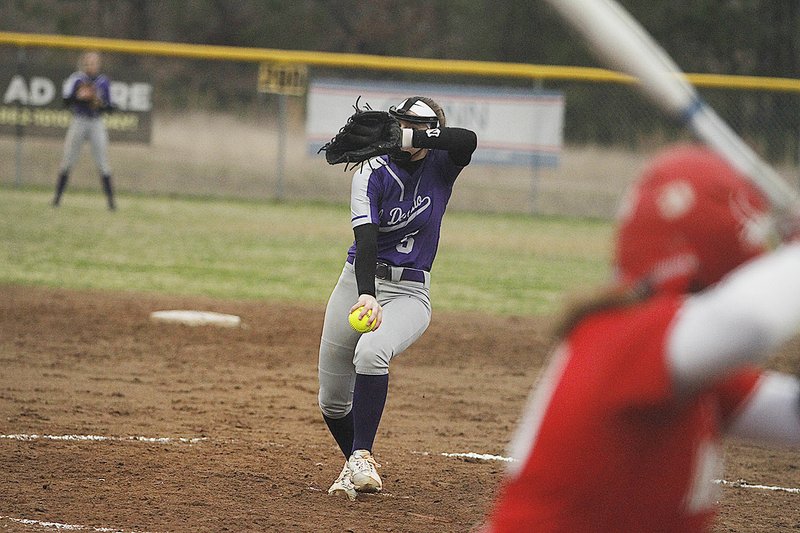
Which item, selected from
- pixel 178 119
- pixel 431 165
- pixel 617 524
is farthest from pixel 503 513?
pixel 178 119

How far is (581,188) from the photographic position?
68.9ft

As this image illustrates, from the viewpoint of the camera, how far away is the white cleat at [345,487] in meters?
5.40

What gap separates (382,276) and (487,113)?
15.2m

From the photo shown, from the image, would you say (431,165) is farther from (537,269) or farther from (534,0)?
(534,0)

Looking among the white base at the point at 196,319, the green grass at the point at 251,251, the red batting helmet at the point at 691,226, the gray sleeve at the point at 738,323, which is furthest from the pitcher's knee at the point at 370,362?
the white base at the point at 196,319

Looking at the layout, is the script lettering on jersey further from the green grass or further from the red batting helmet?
the green grass

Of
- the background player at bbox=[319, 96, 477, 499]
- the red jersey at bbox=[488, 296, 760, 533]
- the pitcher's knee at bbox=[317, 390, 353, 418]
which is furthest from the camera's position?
the pitcher's knee at bbox=[317, 390, 353, 418]

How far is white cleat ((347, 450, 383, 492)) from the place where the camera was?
5344 mm

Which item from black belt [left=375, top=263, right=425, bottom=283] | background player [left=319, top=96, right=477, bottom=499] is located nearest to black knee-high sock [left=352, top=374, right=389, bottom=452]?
background player [left=319, top=96, right=477, bottom=499]

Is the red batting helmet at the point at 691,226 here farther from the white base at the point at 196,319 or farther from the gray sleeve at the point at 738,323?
the white base at the point at 196,319

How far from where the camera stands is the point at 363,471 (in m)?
5.34

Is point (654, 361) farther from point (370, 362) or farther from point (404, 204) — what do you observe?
point (404, 204)

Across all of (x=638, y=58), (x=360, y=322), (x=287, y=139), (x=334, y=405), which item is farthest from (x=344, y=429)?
(x=287, y=139)

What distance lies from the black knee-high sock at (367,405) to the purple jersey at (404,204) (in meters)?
0.63
